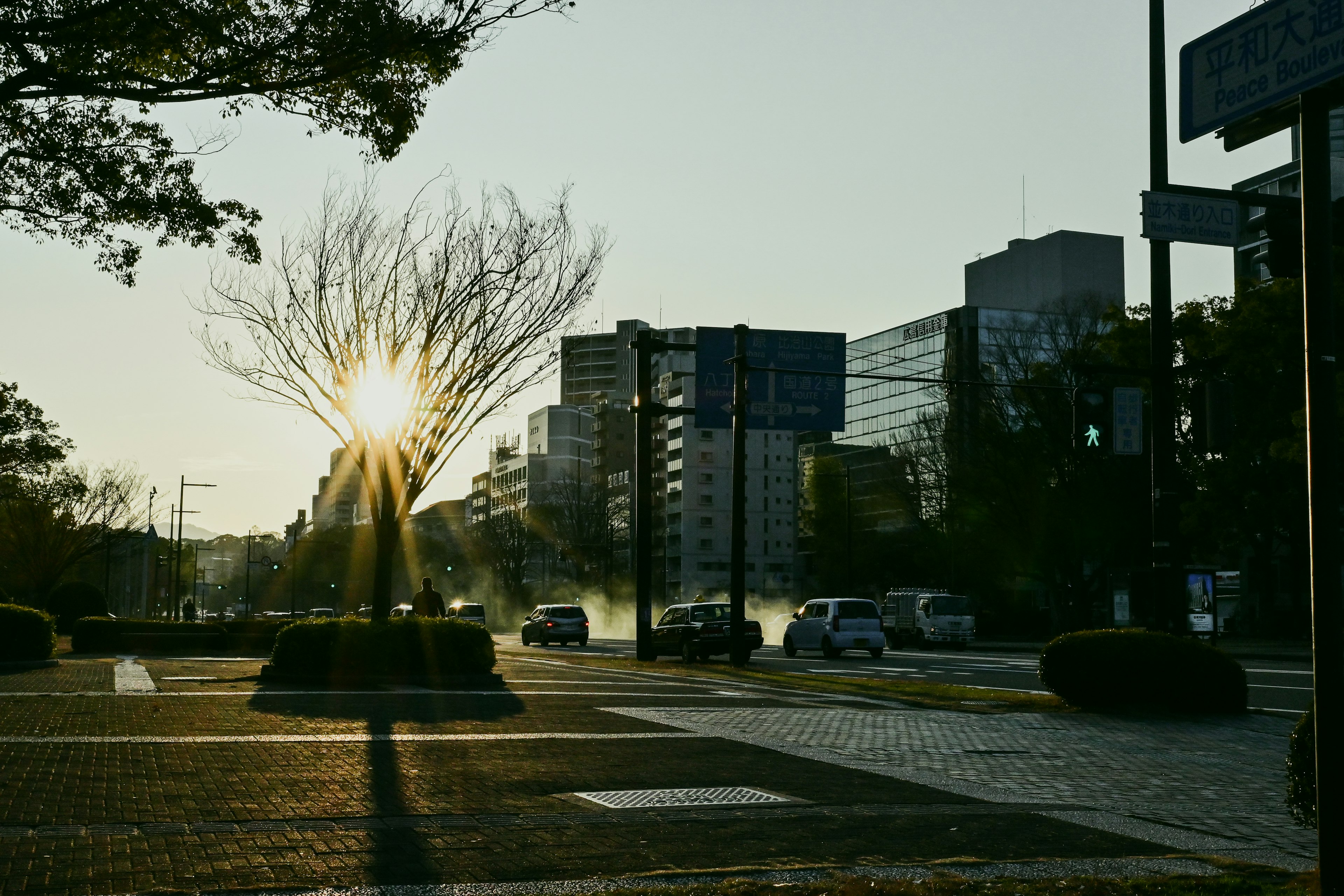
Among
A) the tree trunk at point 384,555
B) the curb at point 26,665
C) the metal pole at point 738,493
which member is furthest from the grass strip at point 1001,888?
the metal pole at point 738,493

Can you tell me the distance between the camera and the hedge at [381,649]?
21094mm

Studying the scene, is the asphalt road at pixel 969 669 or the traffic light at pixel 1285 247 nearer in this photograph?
the traffic light at pixel 1285 247

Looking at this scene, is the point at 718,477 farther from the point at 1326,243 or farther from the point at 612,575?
the point at 1326,243

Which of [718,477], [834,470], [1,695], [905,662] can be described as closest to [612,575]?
[834,470]

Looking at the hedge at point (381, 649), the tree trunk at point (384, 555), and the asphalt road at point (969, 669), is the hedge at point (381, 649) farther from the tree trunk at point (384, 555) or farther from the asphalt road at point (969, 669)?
the asphalt road at point (969, 669)

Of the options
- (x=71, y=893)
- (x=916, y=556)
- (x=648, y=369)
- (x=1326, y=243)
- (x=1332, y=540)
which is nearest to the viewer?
(x=1332, y=540)

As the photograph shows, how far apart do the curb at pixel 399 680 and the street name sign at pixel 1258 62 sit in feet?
49.9

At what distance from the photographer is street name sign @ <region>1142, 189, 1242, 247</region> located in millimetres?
15016

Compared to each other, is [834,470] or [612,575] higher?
[834,470]

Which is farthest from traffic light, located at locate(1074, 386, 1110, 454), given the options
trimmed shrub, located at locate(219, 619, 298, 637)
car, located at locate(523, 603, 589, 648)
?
car, located at locate(523, 603, 589, 648)

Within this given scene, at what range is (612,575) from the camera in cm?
10762

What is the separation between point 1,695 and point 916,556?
57.2m

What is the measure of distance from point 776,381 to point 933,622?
22.8 m

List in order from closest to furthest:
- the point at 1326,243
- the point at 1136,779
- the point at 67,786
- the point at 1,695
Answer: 1. the point at 1326,243
2. the point at 67,786
3. the point at 1136,779
4. the point at 1,695
